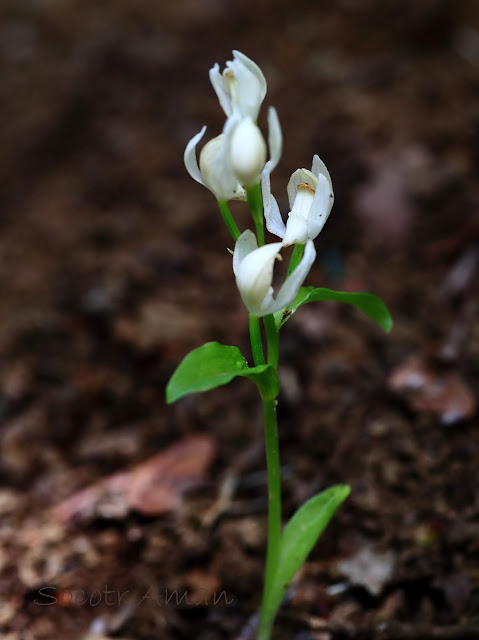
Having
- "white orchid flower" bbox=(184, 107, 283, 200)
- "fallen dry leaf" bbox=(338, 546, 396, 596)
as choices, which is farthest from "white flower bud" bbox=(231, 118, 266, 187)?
"fallen dry leaf" bbox=(338, 546, 396, 596)

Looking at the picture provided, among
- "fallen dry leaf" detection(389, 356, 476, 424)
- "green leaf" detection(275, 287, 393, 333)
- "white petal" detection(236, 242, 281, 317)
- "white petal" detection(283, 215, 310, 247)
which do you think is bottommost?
"fallen dry leaf" detection(389, 356, 476, 424)

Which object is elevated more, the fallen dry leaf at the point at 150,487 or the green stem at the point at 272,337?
the green stem at the point at 272,337

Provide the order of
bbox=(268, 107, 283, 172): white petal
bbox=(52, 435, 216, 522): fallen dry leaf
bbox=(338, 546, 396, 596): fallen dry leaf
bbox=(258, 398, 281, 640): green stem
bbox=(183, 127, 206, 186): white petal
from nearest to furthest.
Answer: bbox=(268, 107, 283, 172): white petal → bbox=(183, 127, 206, 186): white petal → bbox=(258, 398, 281, 640): green stem → bbox=(338, 546, 396, 596): fallen dry leaf → bbox=(52, 435, 216, 522): fallen dry leaf

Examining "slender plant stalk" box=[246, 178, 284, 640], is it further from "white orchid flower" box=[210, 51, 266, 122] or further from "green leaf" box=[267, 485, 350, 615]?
"white orchid flower" box=[210, 51, 266, 122]

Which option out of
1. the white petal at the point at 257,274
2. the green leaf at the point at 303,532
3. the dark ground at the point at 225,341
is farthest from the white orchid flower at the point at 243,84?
the dark ground at the point at 225,341

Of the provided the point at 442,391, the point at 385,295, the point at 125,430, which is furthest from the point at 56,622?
the point at 385,295

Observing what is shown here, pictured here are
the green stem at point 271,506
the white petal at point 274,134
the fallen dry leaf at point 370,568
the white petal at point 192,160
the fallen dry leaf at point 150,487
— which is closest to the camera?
the white petal at point 274,134

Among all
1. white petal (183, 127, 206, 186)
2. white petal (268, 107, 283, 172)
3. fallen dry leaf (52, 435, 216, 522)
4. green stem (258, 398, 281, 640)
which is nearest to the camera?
white petal (268, 107, 283, 172)

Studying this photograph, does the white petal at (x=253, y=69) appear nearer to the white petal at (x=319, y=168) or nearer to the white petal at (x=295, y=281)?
the white petal at (x=319, y=168)
